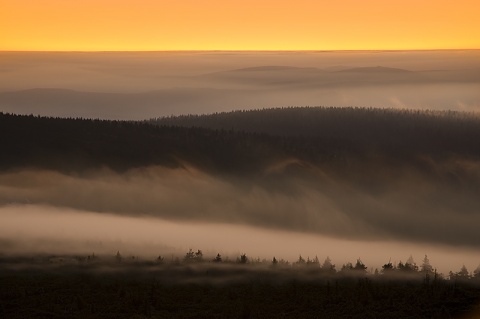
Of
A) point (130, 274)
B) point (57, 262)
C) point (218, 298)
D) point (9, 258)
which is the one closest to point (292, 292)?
point (218, 298)

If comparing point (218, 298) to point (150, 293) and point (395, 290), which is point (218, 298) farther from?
point (395, 290)

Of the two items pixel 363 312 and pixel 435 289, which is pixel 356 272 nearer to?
pixel 435 289

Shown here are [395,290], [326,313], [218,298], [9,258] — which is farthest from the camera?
[9,258]

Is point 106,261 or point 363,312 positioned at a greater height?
point 106,261

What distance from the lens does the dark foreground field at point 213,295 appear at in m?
122

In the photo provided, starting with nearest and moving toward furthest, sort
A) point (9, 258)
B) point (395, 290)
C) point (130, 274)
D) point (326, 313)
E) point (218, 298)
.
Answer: point (326, 313), point (218, 298), point (395, 290), point (130, 274), point (9, 258)

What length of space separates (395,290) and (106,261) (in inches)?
3190

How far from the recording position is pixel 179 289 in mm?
148625

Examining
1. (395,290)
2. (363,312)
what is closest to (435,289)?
(395,290)

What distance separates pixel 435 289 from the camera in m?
141

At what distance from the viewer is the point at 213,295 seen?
465ft

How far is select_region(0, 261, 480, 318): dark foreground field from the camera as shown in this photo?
4820 inches

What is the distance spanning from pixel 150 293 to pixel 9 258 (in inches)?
2391

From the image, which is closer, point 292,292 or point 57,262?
point 292,292
